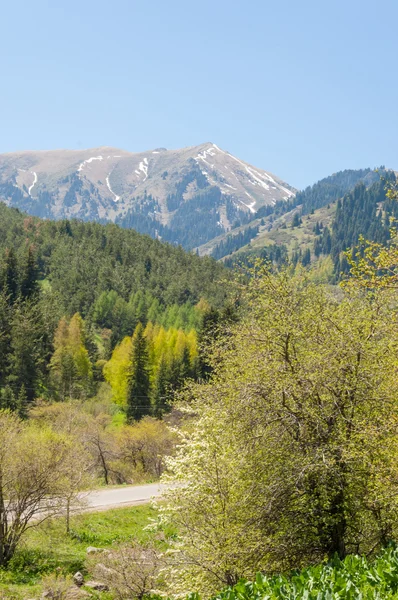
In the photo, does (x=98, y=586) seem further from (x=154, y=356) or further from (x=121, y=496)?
(x=154, y=356)

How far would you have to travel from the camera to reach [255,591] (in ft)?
31.2

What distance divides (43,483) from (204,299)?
11318 cm

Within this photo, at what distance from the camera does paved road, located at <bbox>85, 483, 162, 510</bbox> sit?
3269 centimetres

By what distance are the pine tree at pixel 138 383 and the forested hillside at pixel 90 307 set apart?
0.32 meters

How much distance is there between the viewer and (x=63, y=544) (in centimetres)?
2497

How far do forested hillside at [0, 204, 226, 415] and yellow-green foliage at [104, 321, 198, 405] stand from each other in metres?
0.28

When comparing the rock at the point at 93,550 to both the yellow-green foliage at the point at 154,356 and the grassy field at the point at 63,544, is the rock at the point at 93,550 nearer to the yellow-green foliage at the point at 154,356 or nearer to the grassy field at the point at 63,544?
the grassy field at the point at 63,544

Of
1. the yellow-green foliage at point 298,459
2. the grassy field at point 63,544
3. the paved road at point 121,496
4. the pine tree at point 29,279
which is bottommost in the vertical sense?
the paved road at point 121,496

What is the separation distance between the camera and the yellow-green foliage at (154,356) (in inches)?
3312

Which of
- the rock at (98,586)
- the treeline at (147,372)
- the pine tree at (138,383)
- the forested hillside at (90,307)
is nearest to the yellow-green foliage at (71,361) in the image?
the forested hillside at (90,307)

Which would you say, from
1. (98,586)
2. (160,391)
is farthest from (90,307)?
(98,586)

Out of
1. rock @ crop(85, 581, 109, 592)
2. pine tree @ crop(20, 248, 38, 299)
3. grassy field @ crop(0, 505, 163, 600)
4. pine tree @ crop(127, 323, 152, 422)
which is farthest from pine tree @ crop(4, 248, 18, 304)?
rock @ crop(85, 581, 109, 592)

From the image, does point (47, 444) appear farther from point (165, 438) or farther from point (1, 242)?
point (1, 242)

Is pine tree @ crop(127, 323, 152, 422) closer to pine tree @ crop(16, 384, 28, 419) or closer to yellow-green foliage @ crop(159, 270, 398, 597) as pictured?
pine tree @ crop(16, 384, 28, 419)
